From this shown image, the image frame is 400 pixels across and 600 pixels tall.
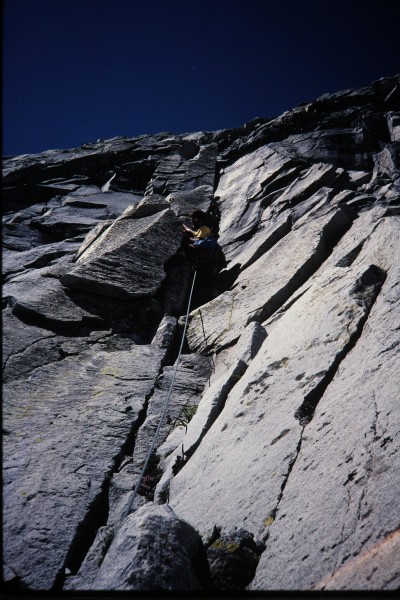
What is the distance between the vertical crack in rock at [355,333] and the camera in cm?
404

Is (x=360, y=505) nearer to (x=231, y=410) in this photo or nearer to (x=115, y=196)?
(x=231, y=410)

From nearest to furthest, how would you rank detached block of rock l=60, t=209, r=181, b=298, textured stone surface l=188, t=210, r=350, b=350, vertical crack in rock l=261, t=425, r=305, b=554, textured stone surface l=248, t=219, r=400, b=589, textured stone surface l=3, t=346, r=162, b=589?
textured stone surface l=248, t=219, r=400, b=589
vertical crack in rock l=261, t=425, r=305, b=554
textured stone surface l=3, t=346, r=162, b=589
textured stone surface l=188, t=210, r=350, b=350
detached block of rock l=60, t=209, r=181, b=298

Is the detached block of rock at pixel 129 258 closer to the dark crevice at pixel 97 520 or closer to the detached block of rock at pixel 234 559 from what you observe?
the dark crevice at pixel 97 520

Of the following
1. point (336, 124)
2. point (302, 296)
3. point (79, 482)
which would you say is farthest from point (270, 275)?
point (336, 124)

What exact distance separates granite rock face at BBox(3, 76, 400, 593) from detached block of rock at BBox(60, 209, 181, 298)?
0.05 metres

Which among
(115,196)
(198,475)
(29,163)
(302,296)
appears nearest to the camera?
(198,475)

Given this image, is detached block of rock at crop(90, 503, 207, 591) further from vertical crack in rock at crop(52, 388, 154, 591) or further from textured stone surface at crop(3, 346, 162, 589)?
textured stone surface at crop(3, 346, 162, 589)

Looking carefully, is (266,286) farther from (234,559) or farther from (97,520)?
(234,559)

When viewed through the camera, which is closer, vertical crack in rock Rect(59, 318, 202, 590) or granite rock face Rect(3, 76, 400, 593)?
granite rock face Rect(3, 76, 400, 593)

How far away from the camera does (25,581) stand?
3.34 metres

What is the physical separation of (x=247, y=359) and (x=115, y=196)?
1448 cm

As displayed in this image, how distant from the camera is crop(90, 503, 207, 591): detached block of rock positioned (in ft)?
8.63

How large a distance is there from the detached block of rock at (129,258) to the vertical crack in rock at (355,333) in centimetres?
481

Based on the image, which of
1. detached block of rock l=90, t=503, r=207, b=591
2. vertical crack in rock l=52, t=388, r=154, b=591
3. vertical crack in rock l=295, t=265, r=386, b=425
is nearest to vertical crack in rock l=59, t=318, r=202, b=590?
vertical crack in rock l=52, t=388, r=154, b=591
